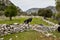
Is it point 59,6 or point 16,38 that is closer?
point 16,38

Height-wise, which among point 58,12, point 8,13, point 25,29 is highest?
point 58,12

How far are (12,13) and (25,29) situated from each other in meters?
71.7

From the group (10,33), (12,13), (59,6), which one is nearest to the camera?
(10,33)

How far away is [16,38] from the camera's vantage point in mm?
23359

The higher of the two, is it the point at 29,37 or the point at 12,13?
the point at 29,37

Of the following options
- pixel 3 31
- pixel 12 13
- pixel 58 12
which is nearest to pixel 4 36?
pixel 3 31

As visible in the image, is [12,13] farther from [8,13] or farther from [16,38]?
[16,38]

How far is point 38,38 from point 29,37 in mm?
1077

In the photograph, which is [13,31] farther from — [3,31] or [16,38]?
[16,38]

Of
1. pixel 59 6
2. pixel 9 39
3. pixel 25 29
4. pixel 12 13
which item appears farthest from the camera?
pixel 12 13

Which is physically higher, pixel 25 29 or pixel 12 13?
pixel 25 29

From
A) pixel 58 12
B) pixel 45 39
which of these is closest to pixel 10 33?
pixel 45 39

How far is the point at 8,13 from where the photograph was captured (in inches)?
4021

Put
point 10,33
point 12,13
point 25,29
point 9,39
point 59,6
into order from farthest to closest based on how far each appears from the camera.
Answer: point 12,13, point 59,6, point 25,29, point 10,33, point 9,39
